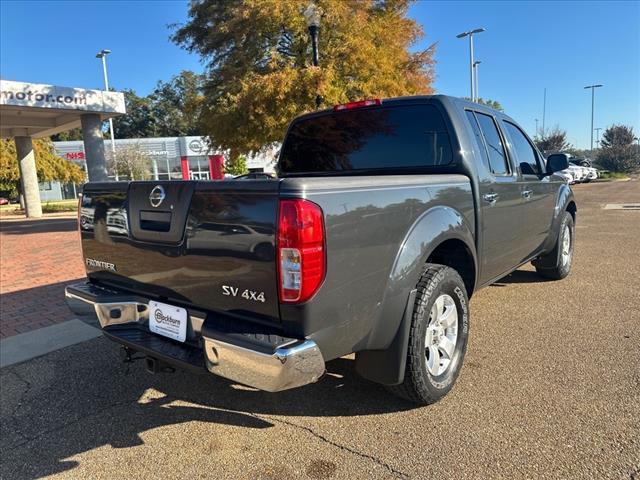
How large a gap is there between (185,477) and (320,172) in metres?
2.56

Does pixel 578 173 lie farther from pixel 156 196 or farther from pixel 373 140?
pixel 156 196

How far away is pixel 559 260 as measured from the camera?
568 centimetres

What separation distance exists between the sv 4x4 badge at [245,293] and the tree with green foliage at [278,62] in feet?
31.2

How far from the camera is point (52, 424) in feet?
10.2

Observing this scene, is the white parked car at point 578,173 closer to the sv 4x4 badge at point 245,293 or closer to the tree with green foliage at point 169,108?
the sv 4x4 badge at point 245,293

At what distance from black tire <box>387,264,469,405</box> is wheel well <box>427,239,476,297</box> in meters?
0.26

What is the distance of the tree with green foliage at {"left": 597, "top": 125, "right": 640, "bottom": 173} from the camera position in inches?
1667

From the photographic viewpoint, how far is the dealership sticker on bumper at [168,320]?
265cm

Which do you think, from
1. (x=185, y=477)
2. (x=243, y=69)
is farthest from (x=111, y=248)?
(x=243, y=69)

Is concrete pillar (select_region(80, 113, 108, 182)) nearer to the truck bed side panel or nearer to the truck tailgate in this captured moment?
the truck tailgate

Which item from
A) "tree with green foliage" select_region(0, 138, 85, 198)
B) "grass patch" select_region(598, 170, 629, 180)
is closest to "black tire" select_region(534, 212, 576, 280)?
"tree with green foliage" select_region(0, 138, 85, 198)

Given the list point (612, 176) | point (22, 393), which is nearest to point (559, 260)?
point (22, 393)

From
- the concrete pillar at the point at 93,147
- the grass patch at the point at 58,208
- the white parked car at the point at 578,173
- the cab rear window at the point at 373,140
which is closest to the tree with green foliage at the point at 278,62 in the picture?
the concrete pillar at the point at 93,147

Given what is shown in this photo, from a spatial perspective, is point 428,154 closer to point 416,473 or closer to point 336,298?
point 336,298
